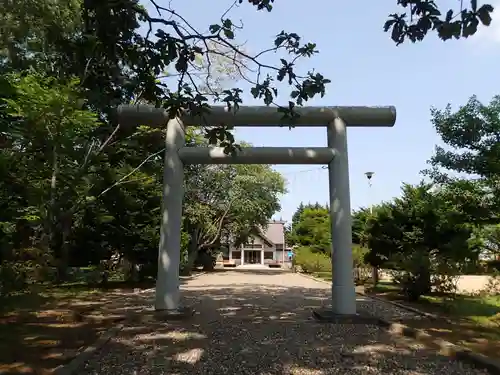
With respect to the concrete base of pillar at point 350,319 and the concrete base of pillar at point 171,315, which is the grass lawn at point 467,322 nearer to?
the concrete base of pillar at point 350,319

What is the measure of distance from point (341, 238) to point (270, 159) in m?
2.17

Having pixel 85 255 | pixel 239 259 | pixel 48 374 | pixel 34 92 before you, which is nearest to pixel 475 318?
pixel 48 374

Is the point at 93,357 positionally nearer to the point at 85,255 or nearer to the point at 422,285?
the point at 422,285

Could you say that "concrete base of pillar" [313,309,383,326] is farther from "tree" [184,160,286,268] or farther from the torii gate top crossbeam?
"tree" [184,160,286,268]

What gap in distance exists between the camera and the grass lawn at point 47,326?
5602 mm

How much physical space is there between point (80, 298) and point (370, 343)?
9072 mm

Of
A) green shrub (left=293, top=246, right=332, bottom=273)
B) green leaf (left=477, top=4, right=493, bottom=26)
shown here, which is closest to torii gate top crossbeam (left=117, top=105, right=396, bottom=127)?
green leaf (left=477, top=4, right=493, bottom=26)

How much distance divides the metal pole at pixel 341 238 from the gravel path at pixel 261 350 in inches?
24.5

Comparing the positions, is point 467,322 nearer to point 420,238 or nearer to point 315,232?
point 420,238

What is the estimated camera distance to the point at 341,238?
8.87 metres

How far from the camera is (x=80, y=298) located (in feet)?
42.3

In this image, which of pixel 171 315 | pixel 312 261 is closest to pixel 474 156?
pixel 171 315

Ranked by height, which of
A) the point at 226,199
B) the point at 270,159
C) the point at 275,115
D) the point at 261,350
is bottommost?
the point at 261,350

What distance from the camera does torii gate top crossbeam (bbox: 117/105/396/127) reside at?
361 inches
